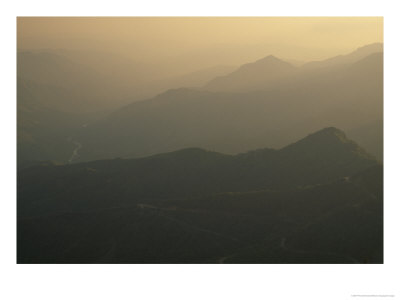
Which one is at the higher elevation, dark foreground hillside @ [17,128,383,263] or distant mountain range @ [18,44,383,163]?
distant mountain range @ [18,44,383,163]

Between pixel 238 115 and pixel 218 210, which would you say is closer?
pixel 218 210

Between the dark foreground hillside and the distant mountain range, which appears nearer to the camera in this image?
the dark foreground hillside

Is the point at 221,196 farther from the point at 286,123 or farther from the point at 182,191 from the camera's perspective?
the point at 286,123

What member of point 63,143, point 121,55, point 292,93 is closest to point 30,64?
point 63,143

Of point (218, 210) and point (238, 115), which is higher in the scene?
point (238, 115)

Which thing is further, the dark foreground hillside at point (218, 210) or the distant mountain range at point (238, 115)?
the distant mountain range at point (238, 115)

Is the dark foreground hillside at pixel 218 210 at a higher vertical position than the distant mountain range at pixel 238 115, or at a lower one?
lower
